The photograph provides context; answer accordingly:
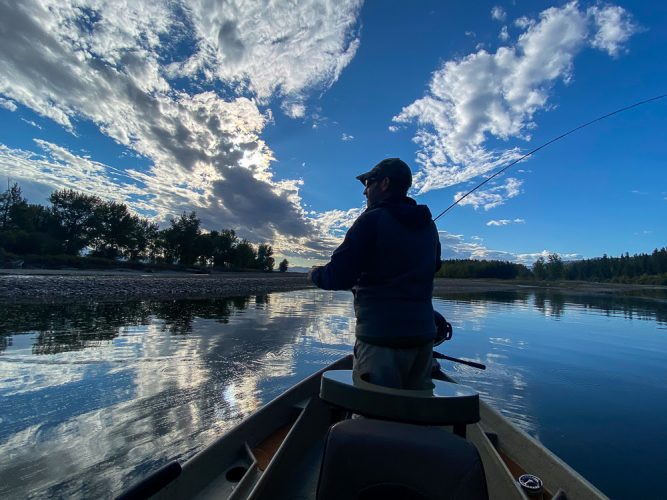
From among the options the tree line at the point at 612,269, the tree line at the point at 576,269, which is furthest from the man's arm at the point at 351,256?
the tree line at the point at 612,269

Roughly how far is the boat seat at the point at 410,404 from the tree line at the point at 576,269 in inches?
6427

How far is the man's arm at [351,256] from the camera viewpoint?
2.69 metres

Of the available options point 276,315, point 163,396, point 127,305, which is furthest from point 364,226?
point 127,305

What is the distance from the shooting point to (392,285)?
2654 millimetres

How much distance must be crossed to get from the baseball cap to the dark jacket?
351 millimetres

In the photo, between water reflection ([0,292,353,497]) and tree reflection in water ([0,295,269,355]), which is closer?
water reflection ([0,292,353,497])

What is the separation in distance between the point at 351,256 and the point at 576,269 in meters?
206

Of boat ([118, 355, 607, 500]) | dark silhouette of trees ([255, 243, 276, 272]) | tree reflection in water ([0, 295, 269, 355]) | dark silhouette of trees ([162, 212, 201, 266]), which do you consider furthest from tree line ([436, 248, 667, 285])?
boat ([118, 355, 607, 500])

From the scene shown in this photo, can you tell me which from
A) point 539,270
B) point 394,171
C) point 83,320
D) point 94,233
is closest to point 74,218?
point 94,233

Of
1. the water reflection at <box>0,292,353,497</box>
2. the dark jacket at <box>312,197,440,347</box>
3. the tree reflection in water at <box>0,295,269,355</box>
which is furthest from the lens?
the tree reflection in water at <box>0,295,269,355</box>

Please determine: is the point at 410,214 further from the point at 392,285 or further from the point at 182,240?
the point at 182,240

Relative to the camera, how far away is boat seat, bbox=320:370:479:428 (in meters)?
1.82

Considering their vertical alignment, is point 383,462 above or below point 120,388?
above

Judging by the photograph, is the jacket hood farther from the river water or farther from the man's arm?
the river water
